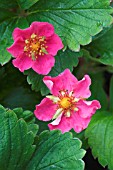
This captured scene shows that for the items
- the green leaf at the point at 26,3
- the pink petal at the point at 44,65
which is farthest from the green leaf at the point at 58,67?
the green leaf at the point at 26,3

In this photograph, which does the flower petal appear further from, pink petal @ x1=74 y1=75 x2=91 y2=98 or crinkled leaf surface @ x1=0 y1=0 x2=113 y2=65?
pink petal @ x1=74 y1=75 x2=91 y2=98

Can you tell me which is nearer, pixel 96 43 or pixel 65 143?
pixel 65 143

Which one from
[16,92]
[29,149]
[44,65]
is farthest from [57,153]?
[16,92]

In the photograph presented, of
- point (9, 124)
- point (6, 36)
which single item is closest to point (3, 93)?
point (6, 36)

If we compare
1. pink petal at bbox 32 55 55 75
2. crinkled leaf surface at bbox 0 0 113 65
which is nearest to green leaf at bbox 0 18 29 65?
crinkled leaf surface at bbox 0 0 113 65

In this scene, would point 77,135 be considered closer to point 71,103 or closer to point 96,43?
point 71,103

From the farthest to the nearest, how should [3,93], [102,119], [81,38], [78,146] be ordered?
1. [3,93]
2. [102,119]
3. [81,38]
4. [78,146]
